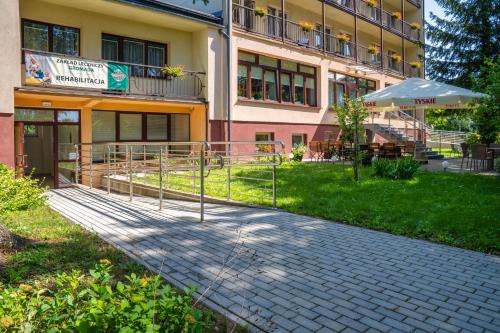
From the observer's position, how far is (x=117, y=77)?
14164 mm

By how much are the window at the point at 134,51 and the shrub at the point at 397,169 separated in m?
9.60

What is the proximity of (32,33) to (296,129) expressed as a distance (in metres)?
12.2

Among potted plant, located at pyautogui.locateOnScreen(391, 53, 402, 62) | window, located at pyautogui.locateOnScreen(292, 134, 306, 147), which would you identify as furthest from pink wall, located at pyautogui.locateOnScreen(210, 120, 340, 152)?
potted plant, located at pyautogui.locateOnScreen(391, 53, 402, 62)

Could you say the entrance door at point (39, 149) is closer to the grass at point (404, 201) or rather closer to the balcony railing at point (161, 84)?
the balcony railing at point (161, 84)

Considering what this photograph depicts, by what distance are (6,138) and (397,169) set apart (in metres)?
11.0

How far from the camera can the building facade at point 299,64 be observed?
18.5m

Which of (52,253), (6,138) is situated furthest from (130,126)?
(52,253)

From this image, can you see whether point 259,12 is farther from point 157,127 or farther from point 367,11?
point 367,11

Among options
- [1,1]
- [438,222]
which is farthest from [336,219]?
[1,1]

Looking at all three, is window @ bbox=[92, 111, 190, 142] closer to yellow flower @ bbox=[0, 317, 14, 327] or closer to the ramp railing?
the ramp railing

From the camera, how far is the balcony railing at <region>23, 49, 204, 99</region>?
15760mm

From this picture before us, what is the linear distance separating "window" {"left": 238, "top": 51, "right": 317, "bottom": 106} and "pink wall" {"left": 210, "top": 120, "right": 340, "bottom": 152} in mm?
1298

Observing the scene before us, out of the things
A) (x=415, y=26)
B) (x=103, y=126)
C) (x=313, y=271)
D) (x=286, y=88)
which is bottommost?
(x=313, y=271)

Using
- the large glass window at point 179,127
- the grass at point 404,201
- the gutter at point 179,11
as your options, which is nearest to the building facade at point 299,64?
the gutter at point 179,11
